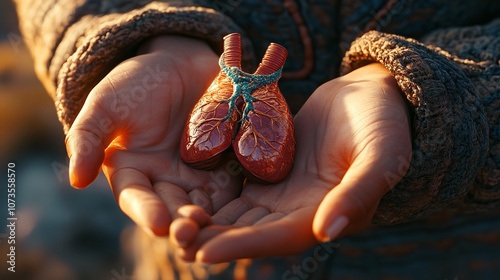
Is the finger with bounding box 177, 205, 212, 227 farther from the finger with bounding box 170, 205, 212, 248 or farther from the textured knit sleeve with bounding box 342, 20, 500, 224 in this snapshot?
the textured knit sleeve with bounding box 342, 20, 500, 224

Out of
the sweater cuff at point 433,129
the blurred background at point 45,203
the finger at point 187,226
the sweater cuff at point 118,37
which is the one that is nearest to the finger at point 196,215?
the finger at point 187,226

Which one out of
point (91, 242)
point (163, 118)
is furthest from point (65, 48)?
point (91, 242)

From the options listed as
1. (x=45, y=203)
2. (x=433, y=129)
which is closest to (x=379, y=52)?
(x=433, y=129)

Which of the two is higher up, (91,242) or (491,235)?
(491,235)

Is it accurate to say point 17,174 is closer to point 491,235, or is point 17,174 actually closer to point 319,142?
point 319,142

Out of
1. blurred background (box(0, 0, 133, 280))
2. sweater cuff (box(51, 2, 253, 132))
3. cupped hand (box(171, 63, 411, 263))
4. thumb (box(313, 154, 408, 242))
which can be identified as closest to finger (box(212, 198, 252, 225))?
cupped hand (box(171, 63, 411, 263))

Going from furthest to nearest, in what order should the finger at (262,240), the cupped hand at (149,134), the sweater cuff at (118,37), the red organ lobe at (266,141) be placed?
the sweater cuff at (118,37) < the red organ lobe at (266,141) < the cupped hand at (149,134) < the finger at (262,240)

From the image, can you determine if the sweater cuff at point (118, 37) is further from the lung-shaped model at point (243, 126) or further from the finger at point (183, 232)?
the finger at point (183, 232)
